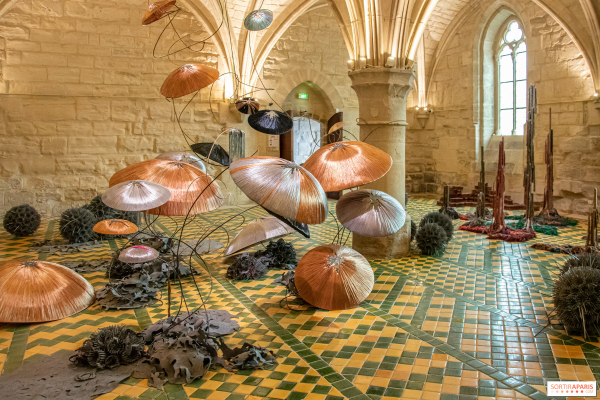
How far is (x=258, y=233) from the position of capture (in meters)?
4.55

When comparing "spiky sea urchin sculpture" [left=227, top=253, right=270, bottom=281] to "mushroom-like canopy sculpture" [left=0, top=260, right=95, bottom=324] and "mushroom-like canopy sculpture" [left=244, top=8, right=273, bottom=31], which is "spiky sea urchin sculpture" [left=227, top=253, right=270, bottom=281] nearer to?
"mushroom-like canopy sculpture" [left=0, top=260, right=95, bottom=324]

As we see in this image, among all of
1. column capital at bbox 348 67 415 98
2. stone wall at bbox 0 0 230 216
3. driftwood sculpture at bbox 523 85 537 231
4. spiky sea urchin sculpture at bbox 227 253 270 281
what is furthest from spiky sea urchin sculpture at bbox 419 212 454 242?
stone wall at bbox 0 0 230 216

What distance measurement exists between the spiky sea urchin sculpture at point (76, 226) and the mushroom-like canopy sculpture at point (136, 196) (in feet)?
14.2

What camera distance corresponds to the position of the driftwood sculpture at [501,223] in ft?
25.8

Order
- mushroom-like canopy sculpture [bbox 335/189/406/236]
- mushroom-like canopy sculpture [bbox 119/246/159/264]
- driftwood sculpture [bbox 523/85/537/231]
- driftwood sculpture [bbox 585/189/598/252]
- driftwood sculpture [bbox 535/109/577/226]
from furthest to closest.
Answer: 1. driftwood sculpture [bbox 535/109/577/226]
2. driftwood sculpture [bbox 523/85/537/231]
3. driftwood sculpture [bbox 585/189/598/252]
4. mushroom-like canopy sculpture [bbox 119/246/159/264]
5. mushroom-like canopy sculpture [bbox 335/189/406/236]

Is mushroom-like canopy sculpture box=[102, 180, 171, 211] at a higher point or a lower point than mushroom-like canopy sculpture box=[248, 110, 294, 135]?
lower

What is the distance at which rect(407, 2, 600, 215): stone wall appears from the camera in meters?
9.94

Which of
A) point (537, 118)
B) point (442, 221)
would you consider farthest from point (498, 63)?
point (442, 221)

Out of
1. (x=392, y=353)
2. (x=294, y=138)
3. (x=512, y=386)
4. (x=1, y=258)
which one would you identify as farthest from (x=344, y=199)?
(x=294, y=138)

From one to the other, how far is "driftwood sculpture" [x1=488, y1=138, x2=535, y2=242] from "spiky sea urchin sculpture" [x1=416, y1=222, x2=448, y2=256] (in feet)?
4.85

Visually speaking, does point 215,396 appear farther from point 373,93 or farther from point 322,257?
point 373,93

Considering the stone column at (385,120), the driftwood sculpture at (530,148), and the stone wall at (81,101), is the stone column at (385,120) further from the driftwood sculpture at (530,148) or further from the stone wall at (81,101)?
the stone wall at (81,101)

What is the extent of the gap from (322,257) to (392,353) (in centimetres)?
115

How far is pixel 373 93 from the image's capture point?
6.80m
